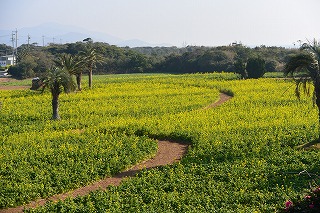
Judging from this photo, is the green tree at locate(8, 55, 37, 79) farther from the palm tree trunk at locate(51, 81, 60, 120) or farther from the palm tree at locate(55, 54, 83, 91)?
the palm tree trunk at locate(51, 81, 60, 120)

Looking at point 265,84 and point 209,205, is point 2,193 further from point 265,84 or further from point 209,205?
point 265,84

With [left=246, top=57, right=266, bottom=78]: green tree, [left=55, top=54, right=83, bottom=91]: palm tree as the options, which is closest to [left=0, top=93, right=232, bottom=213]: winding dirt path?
[left=55, top=54, right=83, bottom=91]: palm tree

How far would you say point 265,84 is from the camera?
184ft

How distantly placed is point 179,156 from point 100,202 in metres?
8.38

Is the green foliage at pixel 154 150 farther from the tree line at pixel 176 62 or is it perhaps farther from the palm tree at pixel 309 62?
the tree line at pixel 176 62

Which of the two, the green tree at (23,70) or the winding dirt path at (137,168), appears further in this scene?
the green tree at (23,70)

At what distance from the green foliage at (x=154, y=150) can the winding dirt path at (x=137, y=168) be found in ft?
1.16

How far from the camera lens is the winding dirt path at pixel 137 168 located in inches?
670

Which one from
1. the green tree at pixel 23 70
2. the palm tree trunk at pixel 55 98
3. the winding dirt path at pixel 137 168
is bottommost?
the winding dirt path at pixel 137 168

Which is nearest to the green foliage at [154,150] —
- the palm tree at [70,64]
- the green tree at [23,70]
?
Result: the palm tree at [70,64]

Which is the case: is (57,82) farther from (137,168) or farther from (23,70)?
(23,70)

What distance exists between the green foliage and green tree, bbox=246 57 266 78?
26469 mm

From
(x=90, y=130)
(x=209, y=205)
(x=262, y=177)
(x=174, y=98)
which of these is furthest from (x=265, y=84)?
(x=209, y=205)

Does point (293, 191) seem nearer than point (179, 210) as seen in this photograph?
No
